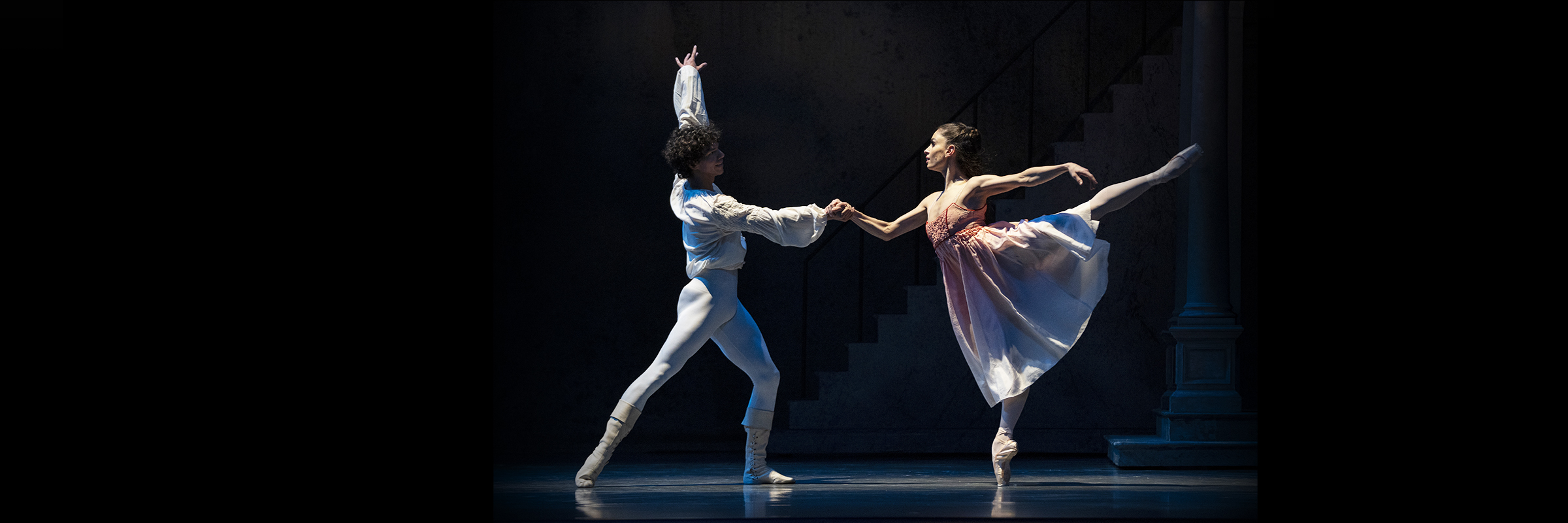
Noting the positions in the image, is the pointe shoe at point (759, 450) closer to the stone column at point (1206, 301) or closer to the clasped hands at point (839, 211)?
the clasped hands at point (839, 211)

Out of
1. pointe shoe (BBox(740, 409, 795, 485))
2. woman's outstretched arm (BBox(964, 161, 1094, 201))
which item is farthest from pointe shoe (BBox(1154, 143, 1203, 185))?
pointe shoe (BBox(740, 409, 795, 485))

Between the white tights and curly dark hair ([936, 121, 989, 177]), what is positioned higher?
curly dark hair ([936, 121, 989, 177])

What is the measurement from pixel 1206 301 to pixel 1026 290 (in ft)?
4.54

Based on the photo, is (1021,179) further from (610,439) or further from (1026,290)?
(610,439)

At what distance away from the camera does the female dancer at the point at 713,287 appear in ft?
12.8

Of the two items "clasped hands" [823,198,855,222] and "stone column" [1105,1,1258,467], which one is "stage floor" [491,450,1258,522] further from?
"clasped hands" [823,198,855,222]

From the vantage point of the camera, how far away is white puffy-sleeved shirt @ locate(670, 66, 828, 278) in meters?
3.89

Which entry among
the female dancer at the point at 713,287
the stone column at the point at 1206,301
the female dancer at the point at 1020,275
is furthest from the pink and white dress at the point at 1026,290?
the stone column at the point at 1206,301

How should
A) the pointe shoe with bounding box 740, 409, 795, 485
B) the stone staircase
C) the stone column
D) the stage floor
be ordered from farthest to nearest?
the stone staircase < the stone column < the pointe shoe with bounding box 740, 409, 795, 485 < the stage floor

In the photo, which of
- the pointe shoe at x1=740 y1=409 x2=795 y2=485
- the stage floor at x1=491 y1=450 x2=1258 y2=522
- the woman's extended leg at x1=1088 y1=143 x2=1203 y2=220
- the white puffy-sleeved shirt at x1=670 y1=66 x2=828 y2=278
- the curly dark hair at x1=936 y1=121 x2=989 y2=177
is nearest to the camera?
the stage floor at x1=491 y1=450 x2=1258 y2=522

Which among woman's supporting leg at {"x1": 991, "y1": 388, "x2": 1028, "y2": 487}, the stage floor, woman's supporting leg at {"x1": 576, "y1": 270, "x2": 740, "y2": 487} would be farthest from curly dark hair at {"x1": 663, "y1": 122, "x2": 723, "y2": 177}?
woman's supporting leg at {"x1": 991, "y1": 388, "x2": 1028, "y2": 487}

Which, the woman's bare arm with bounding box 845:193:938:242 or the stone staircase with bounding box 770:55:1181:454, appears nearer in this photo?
the woman's bare arm with bounding box 845:193:938:242

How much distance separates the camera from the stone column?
193 inches

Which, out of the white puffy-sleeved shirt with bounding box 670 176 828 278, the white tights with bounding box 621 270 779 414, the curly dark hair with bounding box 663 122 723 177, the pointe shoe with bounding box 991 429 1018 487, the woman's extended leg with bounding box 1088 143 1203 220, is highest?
the curly dark hair with bounding box 663 122 723 177
